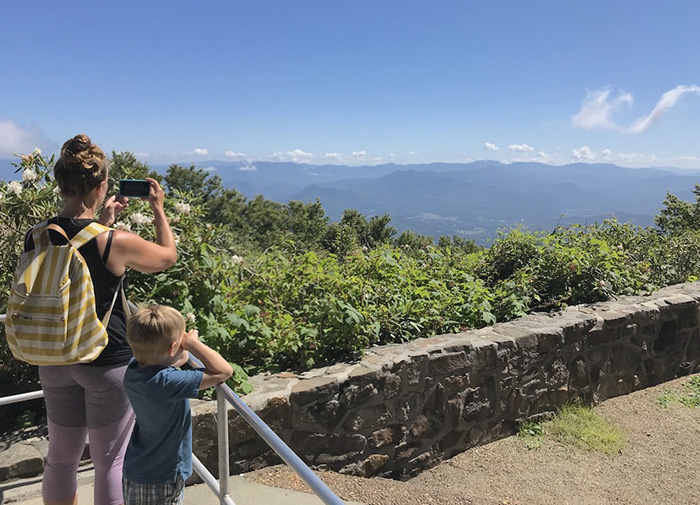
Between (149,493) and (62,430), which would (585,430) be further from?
(62,430)

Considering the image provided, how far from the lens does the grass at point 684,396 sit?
492cm

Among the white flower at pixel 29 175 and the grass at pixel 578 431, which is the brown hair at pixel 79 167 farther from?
the grass at pixel 578 431

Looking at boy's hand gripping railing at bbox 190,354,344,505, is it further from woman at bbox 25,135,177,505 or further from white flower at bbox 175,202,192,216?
white flower at bbox 175,202,192,216

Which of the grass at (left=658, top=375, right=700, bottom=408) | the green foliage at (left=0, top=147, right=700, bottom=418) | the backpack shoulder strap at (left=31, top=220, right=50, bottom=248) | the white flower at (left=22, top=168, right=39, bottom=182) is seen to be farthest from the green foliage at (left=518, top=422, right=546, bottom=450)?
the white flower at (left=22, top=168, right=39, bottom=182)

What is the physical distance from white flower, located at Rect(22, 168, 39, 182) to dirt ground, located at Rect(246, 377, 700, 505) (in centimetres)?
238

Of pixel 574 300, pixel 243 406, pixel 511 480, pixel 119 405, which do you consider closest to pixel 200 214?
pixel 119 405

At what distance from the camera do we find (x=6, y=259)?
2969mm

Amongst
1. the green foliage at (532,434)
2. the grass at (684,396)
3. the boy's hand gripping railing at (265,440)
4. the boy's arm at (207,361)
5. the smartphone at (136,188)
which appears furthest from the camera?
the grass at (684,396)

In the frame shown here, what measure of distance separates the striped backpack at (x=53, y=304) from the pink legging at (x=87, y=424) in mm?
116

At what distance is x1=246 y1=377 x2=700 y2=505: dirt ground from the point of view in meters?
3.17

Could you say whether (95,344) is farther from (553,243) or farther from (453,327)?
(553,243)

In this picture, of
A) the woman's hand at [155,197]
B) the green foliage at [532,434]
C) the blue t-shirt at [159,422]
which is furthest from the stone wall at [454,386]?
the woman's hand at [155,197]

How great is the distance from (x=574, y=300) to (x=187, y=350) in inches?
183

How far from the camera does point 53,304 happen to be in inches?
63.9
